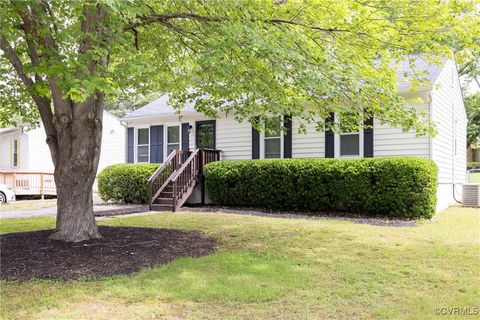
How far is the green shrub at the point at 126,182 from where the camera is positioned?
14250mm

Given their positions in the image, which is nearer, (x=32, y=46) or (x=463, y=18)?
(x=32, y=46)

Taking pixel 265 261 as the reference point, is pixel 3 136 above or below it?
above

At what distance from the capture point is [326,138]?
40.8 feet

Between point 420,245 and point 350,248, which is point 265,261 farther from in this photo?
point 420,245

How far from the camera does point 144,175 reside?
14188 mm

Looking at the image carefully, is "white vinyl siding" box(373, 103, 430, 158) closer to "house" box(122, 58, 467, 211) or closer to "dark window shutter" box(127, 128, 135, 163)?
"house" box(122, 58, 467, 211)

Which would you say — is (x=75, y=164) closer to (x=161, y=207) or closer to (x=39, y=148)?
(x=161, y=207)

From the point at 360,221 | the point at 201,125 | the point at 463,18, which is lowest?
the point at 360,221

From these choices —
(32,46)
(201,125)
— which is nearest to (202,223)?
(32,46)

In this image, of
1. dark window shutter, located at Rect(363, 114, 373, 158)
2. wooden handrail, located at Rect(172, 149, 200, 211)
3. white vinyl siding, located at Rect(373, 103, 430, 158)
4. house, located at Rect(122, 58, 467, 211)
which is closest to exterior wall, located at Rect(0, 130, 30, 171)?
house, located at Rect(122, 58, 467, 211)

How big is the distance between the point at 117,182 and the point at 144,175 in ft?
4.54

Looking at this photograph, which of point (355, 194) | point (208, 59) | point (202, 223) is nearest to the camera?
point (208, 59)
